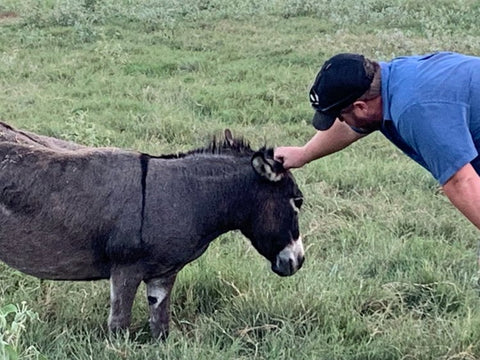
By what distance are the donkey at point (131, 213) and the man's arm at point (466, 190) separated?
1.21 meters

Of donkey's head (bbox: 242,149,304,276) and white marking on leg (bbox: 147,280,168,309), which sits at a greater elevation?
donkey's head (bbox: 242,149,304,276)

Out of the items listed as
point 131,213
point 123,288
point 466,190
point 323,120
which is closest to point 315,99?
point 323,120

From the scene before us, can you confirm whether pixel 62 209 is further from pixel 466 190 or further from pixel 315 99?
pixel 466 190

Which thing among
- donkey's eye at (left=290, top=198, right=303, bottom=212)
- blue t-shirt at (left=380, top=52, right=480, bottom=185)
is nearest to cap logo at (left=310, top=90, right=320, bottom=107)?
blue t-shirt at (left=380, top=52, right=480, bottom=185)

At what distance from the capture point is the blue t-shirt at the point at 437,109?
3.26 meters

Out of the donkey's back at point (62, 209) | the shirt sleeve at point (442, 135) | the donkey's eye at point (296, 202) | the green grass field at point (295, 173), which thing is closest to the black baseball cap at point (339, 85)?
the shirt sleeve at point (442, 135)

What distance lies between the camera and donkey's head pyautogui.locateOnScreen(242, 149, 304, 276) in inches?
171

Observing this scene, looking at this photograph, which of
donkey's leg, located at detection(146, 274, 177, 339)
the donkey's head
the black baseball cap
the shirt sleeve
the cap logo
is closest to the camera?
the shirt sleeve

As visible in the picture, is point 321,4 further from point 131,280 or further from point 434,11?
point 131,280

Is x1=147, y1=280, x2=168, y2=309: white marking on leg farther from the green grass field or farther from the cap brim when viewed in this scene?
the cap brim

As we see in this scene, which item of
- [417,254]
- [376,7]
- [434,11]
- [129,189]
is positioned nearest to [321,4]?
[376,7]

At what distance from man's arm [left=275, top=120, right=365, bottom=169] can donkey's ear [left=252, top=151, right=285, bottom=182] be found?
0.40 ft

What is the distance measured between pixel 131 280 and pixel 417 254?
2.18 meters

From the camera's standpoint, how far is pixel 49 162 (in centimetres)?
433
